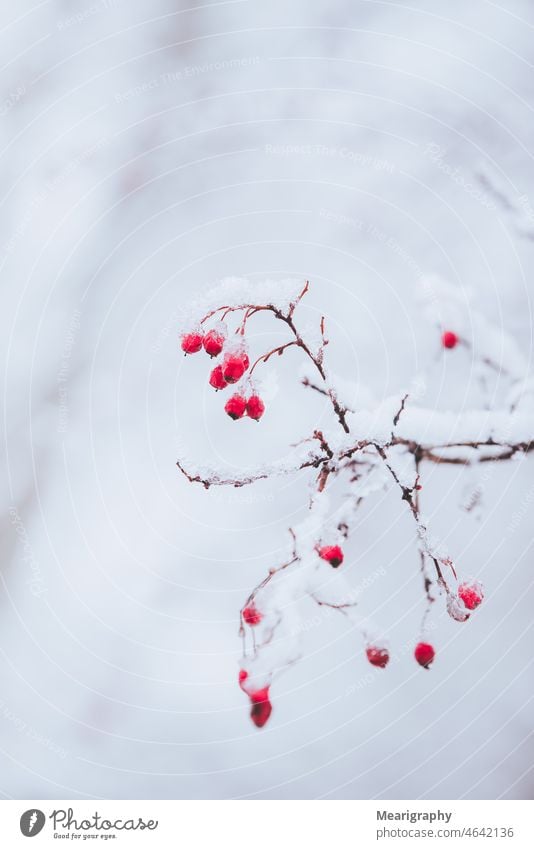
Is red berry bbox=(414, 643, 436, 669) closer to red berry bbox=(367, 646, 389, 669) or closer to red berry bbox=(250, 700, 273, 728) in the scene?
red berry bbox=(367, 646, 389, 669)

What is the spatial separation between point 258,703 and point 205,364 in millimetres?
361

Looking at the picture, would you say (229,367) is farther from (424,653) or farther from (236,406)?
(424,653)

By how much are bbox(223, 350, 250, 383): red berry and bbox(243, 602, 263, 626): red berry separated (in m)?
0.24

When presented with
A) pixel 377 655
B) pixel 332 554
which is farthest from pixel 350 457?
pixel 377 655

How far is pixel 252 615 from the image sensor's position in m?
0.58

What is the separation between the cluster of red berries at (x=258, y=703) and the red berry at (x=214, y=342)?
33 centimetres

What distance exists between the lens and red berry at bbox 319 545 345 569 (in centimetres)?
55

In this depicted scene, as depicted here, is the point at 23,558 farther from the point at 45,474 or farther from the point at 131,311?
the point at 131,311

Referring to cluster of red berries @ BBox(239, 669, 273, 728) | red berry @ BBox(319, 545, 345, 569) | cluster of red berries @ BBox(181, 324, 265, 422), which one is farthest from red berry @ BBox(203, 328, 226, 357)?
cluster of red berries @ BBox(239, 669, 273, 728)

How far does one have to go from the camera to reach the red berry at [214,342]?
1.69ft

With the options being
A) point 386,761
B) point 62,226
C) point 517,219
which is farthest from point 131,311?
point 386,761

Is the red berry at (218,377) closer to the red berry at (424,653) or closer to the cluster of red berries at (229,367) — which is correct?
the cluster of red berries at (229,367)

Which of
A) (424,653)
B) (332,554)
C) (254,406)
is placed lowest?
(424,653)

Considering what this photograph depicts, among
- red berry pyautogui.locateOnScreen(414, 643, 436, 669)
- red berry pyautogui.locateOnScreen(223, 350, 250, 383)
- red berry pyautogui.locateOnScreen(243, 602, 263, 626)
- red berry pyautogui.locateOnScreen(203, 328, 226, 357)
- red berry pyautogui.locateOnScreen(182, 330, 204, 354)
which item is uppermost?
red berry pyautogui.locateOnScreen(182, 330, 204, 354)
